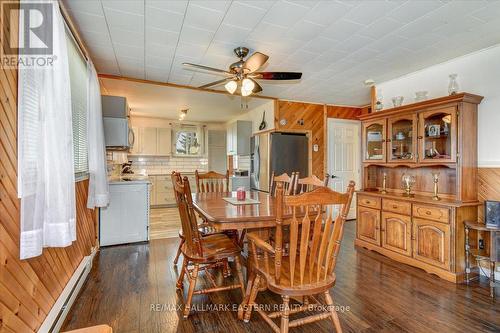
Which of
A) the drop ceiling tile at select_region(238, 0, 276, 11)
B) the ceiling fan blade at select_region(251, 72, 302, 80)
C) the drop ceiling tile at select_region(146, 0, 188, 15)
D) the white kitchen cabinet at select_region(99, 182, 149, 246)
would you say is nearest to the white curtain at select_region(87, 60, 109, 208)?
the white kitchen cabinet at select_region(99, 182, 149, 246)

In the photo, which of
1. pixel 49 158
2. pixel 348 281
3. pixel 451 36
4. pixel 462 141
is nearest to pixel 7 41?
pixel 49 158

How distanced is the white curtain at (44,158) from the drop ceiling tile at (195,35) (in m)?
1.11

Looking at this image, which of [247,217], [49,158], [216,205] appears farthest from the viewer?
[216,205]

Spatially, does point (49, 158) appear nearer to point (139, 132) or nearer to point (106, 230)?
point (106, 230)

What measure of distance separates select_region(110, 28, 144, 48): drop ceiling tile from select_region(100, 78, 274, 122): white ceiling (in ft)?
4.31

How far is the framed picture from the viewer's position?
9.84ft

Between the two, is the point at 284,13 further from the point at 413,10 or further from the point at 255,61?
the point at 413,10

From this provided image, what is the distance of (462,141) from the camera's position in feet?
8.90

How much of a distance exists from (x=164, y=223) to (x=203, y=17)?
3.91 metres

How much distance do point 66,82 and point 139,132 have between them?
5222mm

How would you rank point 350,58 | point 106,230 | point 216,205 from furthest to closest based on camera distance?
point 106,230
point 350,58
point 216,205

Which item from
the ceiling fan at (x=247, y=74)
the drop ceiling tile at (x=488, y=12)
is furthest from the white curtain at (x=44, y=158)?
the drop ceiling tile at (x=488, y=12)

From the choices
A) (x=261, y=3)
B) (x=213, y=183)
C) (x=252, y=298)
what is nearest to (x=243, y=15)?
(x=261, y=3)

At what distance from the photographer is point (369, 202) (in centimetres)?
354
